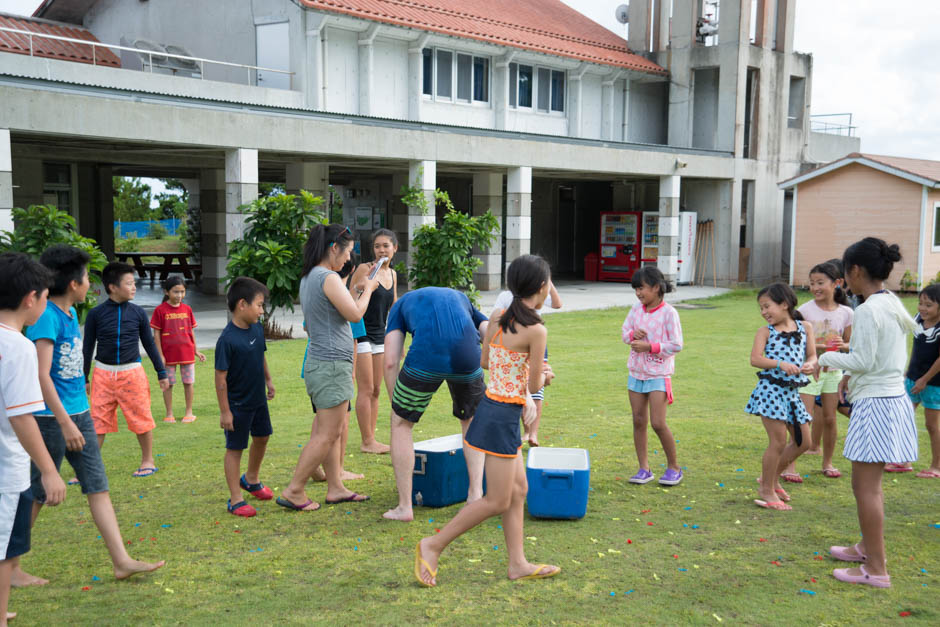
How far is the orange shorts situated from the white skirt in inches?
189

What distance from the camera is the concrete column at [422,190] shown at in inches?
690

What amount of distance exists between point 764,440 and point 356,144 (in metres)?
11.2

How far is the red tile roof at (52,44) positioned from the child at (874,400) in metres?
18.4

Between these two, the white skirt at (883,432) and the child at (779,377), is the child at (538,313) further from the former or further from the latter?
the white skirt at (883,432)

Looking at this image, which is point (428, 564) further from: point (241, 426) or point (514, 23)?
point (514, 23)

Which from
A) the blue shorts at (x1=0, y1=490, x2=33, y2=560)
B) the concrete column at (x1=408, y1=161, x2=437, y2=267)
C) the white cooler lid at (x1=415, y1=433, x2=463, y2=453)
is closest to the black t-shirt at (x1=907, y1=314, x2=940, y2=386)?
the white cooler lid at (x1=415, y1=433, x2=463, y2=453)

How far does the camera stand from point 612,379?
10758 mm

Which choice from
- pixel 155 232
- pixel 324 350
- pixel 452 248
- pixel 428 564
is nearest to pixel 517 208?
pixel 452 248

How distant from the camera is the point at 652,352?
19.4ft

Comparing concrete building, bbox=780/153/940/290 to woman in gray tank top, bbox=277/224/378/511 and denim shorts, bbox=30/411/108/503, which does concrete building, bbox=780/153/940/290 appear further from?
denim shorts, bbox=30/411/108/503

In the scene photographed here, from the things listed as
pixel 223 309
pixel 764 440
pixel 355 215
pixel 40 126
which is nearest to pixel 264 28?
pixel 223 309

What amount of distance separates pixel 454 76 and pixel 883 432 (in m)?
19.7

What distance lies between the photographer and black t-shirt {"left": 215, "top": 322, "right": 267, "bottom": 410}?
5.30 metres

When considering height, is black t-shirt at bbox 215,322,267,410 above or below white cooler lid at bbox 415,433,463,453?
above
